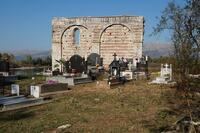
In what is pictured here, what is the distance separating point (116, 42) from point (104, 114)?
17785 mm

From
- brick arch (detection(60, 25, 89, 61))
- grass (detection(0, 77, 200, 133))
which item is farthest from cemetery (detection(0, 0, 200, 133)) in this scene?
brick arch (detection(60, 25, 89, 61))

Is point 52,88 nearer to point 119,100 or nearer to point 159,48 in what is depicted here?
point 119,100

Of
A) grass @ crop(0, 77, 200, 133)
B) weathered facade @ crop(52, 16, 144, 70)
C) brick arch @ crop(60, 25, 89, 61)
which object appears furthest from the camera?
brick arch @ crop(60, 25, 89, 61)

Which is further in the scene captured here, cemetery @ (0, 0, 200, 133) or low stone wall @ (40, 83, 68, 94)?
low stone wall @ (40, 83, 68, 94)

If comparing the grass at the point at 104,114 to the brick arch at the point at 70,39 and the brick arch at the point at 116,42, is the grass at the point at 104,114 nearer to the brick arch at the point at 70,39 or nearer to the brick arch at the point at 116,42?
the brick arch at the point at 116,42

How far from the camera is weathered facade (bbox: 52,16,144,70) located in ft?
83.2

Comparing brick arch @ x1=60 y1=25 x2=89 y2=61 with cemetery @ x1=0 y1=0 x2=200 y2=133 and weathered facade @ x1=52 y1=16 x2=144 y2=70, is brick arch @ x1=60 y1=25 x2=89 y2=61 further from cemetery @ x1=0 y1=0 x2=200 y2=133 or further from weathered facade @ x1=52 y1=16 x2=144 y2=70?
cemetery @ x1=0 y1=0 x2=200 y2=133

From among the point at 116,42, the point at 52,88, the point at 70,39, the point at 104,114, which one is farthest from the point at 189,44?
the point at 70,39

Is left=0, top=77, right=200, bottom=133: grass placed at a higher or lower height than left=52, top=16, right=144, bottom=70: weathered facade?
lower

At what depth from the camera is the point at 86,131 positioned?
22.3 feet

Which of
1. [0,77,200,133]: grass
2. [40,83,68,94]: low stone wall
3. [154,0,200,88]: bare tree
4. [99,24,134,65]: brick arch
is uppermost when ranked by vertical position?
[99,24,134,65]: brick arch

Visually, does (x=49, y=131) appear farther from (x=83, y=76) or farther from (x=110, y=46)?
(x=110, y=46)

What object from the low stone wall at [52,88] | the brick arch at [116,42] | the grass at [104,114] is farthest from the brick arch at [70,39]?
the grass at [104,114]

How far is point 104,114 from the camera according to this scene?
28.2ft
